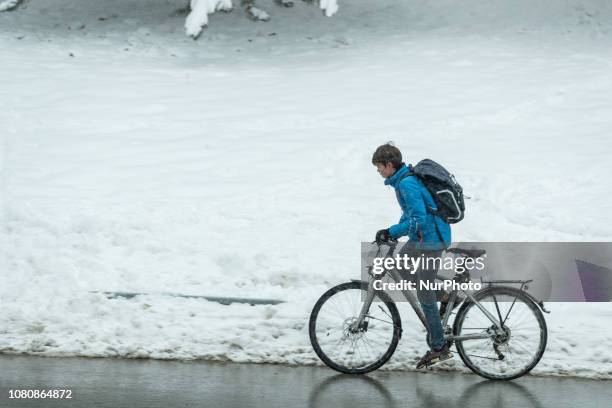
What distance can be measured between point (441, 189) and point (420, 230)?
0.37 meters

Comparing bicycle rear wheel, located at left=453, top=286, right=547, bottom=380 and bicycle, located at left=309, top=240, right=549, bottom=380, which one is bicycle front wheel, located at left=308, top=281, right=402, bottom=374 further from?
bicycle rear wheel, located at left=453, top=286, right=547, bottom=380

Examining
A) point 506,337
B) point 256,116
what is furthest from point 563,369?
point 256,116

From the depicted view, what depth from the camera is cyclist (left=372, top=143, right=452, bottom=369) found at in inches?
279

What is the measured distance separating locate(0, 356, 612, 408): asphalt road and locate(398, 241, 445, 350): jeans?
397 millimetres

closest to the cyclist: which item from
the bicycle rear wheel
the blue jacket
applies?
the blue jacket

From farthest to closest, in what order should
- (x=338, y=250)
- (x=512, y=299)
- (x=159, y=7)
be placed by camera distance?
(x=159, y=7), (x=338, y=250), (x=512, y=299)

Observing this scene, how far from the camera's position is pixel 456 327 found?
7.48 metres

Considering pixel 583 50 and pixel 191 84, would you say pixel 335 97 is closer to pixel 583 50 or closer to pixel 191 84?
pixel 191 84

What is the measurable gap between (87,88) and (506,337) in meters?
11.5

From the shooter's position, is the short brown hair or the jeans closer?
the short brown hair

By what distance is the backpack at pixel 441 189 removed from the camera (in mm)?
7043

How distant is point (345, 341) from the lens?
7.75 m

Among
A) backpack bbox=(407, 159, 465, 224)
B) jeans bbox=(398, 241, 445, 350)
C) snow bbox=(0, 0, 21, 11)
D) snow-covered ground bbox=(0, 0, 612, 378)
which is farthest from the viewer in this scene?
snow bbox=(0, 0, 21, 11)

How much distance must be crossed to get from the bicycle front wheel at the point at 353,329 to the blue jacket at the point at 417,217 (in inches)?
26.7
